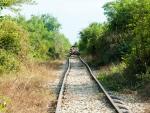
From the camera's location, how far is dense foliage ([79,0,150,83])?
2337 centimetres

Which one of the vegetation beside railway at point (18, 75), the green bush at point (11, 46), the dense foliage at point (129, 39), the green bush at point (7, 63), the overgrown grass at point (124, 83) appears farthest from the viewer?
the green bush at point (11, 46)

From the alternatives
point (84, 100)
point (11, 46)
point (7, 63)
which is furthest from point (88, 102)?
point (11, 46)

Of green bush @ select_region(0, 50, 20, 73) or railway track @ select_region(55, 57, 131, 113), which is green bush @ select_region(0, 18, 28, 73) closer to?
green bush @ select_region(0, 50, 20, 73)

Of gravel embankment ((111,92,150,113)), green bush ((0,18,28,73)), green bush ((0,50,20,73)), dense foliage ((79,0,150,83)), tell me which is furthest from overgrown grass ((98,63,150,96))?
green bush ((0,18,28,73))

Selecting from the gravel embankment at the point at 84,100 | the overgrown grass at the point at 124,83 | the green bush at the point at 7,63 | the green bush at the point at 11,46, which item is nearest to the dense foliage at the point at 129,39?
the overgrown grass at the point at 124,83

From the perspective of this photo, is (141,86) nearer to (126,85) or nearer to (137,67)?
(126,85)

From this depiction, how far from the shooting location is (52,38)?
8769cm

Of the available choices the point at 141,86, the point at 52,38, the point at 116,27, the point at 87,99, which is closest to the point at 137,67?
the point at 141,86

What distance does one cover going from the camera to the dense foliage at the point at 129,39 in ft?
76.7

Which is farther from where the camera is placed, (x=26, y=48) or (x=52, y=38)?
(x=52, y=38)

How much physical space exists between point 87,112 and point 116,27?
25743 mm

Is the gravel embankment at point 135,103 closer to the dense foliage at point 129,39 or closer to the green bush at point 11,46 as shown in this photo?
the dense foliage at point 129,39

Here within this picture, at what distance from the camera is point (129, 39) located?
35125 mm

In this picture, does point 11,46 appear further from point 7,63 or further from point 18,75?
point 18,75
